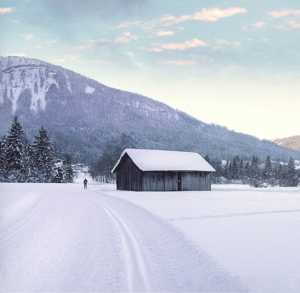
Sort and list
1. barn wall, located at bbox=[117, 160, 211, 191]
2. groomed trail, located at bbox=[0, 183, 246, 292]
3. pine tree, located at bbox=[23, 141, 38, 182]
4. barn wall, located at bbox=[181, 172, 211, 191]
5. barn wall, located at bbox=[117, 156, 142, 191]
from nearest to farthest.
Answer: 1. groomed trail, located at bbox=[0, 183, 246, 292]
2. barn wall, located at bbox=[117, 160, 211, 191]
3. barn wall, located at bbox=[117, 156, 142, 191]
4. barn wall, located at bbox=[181, 172, 211, 191]
5. pine tree, located at bbox=[23, 141, 38, 182]

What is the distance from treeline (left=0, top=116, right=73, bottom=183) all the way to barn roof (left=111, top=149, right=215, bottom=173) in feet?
59.8

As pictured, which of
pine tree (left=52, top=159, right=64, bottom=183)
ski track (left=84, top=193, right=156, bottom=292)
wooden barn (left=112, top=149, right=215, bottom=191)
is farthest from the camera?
pine tree (left=52, top=159, right=64, bottom=183)

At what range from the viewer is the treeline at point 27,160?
161 ft

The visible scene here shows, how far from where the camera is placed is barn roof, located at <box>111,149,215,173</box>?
38.6m

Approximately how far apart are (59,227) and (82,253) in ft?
12.7

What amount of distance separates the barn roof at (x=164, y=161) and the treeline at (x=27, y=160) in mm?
18241

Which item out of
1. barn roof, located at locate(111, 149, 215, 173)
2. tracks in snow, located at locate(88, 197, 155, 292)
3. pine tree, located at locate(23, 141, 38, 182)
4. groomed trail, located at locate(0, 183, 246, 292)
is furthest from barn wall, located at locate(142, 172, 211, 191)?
pine tree, located at locate(23, 141, 38, 182)

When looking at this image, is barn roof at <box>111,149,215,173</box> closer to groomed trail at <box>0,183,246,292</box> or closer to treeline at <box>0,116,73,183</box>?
treeline at <box>0,116,73,183</box>

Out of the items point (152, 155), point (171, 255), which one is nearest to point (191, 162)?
point (152, 155)

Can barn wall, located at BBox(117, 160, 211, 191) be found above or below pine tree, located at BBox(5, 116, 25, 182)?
below

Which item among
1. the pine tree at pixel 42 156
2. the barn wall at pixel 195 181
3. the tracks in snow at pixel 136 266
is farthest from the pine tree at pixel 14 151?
the tracks in snow at pixel 136 266

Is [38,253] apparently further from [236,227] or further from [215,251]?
[236,227]

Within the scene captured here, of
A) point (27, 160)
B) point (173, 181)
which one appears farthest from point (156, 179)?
point (27, 160)

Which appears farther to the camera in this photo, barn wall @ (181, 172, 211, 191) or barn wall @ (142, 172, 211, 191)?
barn wall @ (181, 172, 211, 191)
